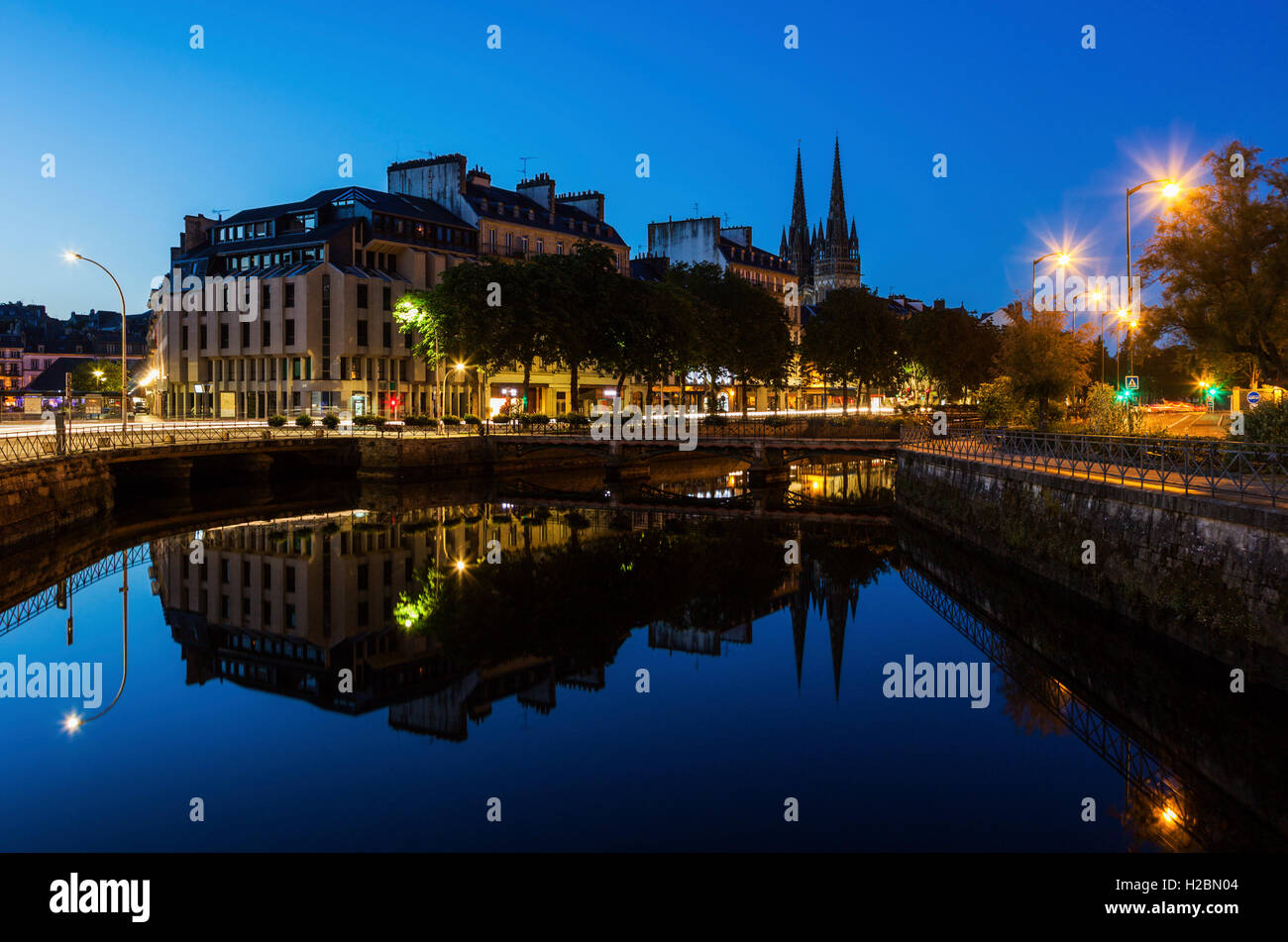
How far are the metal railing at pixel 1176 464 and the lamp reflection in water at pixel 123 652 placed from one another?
2049cm

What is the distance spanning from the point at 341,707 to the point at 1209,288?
92.5 feet

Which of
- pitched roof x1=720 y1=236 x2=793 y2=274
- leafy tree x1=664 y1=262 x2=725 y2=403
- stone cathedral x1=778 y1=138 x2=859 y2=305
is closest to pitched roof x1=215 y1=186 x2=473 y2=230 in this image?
leafy tree x1=664 y1=262 x2=725 y2=403

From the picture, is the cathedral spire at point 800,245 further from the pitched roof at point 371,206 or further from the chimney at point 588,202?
the pitched roof at point 371,206

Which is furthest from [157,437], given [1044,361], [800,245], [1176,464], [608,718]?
[800,245]

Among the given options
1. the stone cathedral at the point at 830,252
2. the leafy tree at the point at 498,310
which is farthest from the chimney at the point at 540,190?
the stone cathedral at the point at 830,252

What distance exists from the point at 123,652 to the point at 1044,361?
38.6 metres

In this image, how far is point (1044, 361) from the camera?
4481cm

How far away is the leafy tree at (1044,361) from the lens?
147 feet

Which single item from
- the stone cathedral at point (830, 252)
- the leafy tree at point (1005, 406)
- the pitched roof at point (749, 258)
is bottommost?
the leafy tree at point (1005, 406)

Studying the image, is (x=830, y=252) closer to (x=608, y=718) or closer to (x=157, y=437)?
(x=157, y=437)
